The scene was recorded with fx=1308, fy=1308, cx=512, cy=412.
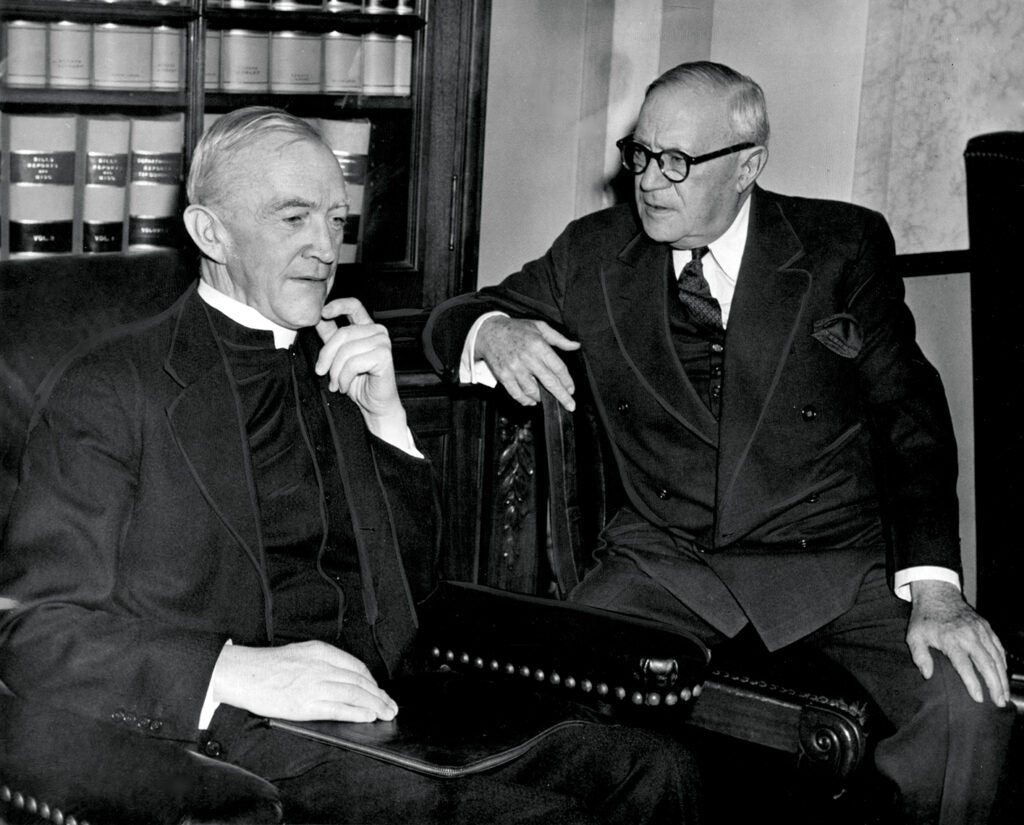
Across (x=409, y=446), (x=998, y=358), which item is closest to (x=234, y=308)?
(x=409, y=446)

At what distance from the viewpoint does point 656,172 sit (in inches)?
98.4

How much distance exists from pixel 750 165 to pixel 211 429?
124cm

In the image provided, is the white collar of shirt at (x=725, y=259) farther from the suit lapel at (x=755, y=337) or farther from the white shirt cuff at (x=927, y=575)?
the white shirt cuff at (x=927, y=575)

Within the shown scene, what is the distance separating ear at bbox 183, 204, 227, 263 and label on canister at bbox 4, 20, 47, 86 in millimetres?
839

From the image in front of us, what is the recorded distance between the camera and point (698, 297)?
8.40 feet

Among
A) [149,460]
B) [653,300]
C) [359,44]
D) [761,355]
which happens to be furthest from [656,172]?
[149,460]

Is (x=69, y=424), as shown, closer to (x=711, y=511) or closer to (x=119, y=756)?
(x=119, y=756)

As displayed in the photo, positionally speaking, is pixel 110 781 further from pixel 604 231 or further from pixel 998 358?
pixel 998 358

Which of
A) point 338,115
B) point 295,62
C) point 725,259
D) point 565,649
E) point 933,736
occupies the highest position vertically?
point 295,62

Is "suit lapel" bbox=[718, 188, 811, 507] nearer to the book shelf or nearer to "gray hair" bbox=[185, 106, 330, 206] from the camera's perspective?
the book shelf

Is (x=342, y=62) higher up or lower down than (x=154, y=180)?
higher up

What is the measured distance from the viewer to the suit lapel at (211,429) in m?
1.86

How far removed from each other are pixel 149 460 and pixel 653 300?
1116 millimetres

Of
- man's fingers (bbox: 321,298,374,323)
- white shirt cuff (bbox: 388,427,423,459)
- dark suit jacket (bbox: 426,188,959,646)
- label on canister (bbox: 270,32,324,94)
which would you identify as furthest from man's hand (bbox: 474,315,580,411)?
label on canister (bbox: 270,32,324,94)
